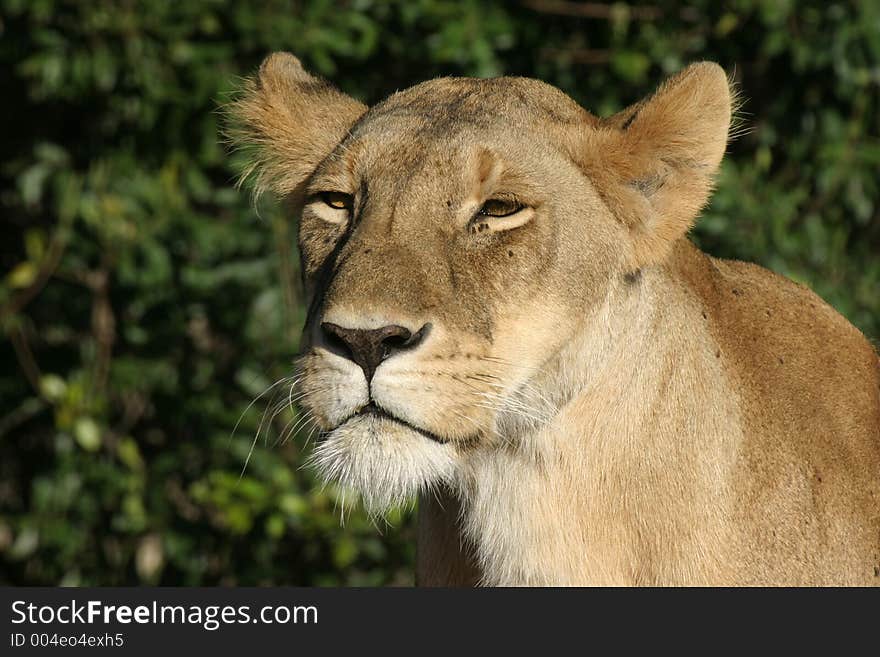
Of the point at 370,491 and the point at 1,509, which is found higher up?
the point at 370,491

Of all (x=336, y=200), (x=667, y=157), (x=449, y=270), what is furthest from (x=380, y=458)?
(x=667, y=157)

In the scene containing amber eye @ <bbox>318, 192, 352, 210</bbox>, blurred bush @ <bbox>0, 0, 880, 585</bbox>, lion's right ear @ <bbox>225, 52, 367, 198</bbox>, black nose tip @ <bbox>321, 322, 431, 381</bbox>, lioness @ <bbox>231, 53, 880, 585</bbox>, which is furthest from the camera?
blurred bush @ <bbox>0, 0, 880, 585</bbox>

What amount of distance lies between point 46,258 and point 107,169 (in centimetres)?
47

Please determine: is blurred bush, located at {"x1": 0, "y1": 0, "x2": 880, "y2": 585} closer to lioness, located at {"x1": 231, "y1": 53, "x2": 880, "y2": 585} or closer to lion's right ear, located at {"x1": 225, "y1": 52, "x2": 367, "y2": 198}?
lion's right ear, located at {"x1": 225, "y1": 52, "x2": 367, "y2": 198}

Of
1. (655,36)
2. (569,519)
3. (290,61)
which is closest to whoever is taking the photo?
(569,519)

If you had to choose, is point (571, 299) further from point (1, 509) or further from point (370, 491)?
point (1, 509)

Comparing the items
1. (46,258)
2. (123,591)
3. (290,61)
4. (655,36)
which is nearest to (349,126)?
(290,61)

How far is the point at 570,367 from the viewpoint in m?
2.76

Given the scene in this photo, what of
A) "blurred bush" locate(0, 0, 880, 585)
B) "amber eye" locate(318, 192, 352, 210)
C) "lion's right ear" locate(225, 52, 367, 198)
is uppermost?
"lion's right ear" locate(225, 52, 367, 198)

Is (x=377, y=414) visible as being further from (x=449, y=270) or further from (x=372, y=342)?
(x=449, y=270)

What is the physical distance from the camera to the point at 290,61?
3441 millimetres

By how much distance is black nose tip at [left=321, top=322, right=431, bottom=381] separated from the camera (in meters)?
2.41

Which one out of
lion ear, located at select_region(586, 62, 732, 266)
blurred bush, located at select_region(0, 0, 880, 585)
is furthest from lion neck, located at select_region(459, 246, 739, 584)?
blurred bush, located at select_region(0, 0, 880, 585)

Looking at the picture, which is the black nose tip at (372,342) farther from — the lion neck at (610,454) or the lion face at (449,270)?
the lion neck at (610,454)
